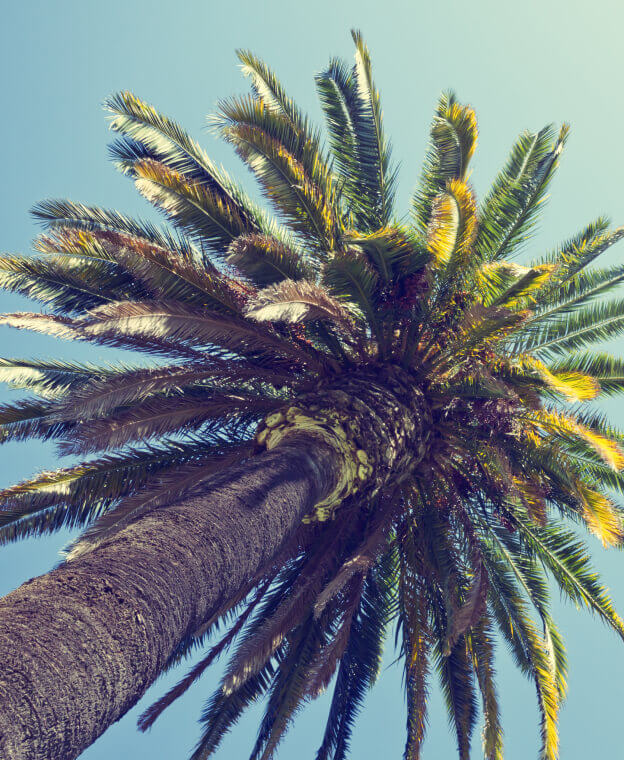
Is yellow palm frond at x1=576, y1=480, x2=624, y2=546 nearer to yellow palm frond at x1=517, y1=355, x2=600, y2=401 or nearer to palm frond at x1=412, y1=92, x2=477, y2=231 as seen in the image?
yellow palm frond at x1=517, y1=355, x2=600, y2=401

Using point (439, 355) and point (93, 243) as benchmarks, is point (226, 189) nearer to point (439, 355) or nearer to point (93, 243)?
point (93, 243)

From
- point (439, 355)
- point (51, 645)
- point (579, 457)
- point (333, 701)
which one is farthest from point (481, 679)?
point (51, 645)

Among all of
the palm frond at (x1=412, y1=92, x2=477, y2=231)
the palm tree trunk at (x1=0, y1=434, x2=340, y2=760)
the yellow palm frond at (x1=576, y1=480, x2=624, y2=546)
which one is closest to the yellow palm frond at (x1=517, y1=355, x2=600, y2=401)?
the yellow palm frond at (x1=576, y1=480, x2=624, y2=546)

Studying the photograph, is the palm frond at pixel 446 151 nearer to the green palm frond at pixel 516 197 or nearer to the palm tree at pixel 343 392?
the palm tree at pixel 343 392

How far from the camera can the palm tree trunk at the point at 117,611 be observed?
2617 mm

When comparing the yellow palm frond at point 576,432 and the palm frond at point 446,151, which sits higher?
the palm frond at point 446,151

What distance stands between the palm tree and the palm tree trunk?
30.1 inches

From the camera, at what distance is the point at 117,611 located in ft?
10.5

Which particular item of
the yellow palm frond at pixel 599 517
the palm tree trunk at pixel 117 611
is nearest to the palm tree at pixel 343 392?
→ the yellow palm frond at pixel 599 517

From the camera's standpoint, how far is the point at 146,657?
3240 mm

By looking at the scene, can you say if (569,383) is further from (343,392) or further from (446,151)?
(446,151)

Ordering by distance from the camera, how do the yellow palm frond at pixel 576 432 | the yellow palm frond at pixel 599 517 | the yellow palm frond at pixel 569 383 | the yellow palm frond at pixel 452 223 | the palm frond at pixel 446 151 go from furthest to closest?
1. the palm frond at pixel 446 151
2. the yellow palm frond at pixel 452 223
3. the yellow palm frond at pixel 599 517
4. the yellow palm frond at pixel 569 383
5. the yellow palm frond at pixel 576 432

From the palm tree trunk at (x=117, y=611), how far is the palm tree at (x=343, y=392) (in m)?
0.76

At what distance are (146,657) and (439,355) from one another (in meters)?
5.77
